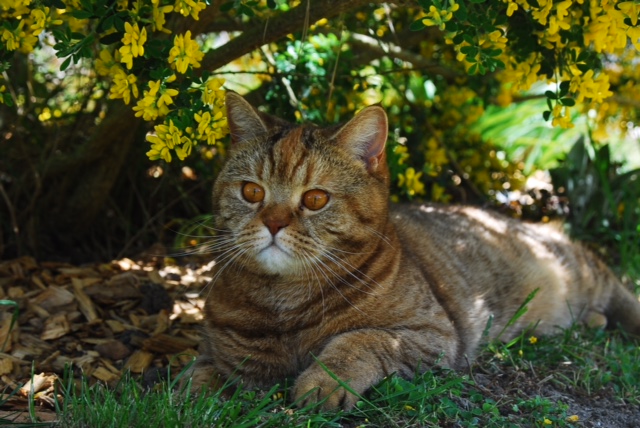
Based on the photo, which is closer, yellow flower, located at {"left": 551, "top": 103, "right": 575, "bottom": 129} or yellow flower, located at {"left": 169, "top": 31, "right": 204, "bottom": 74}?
yellow flower, located at {"left": 169, "top": 31, "right": 204, "bottom": 74}

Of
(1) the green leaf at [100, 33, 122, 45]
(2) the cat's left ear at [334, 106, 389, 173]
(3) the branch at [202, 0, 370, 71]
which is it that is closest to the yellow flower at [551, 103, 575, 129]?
(2) the cat's left ear at [334, 106, 389, 173]

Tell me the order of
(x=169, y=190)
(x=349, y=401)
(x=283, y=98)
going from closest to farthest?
(x=349, y=401) → (x=283, y=98) → (x=169, y=190)

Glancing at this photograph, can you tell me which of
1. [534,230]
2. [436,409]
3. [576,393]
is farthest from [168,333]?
[534,230]

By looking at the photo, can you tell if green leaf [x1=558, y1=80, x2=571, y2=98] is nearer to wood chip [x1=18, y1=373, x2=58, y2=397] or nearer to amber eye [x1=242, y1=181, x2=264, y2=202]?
amber eye [x1=242, y1=181, x2=264, y2=202]

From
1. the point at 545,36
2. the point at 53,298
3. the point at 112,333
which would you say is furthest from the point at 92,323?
the point at 545,36

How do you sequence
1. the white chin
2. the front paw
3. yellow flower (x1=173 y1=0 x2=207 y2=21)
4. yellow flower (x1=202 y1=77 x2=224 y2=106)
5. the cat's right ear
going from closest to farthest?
1. the front paw
2. yellow flower (x1=173 y1=0 x2=207 y2=21)
3. the white chin
4. yellow flower (x1=202 y1=77 x2=224 y2=106)
5. the cat's right ear

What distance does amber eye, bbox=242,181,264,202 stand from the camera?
10.8ft

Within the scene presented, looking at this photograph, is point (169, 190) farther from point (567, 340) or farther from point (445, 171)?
point (567, 340)

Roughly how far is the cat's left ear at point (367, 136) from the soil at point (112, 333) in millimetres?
1022

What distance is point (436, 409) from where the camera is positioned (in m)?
3.00

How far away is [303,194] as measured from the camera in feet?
10.6

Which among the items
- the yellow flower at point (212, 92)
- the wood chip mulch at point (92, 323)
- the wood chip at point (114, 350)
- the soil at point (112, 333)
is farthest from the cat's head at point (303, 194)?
the wood chip at point (114, 350)

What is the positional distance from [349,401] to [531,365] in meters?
1.03

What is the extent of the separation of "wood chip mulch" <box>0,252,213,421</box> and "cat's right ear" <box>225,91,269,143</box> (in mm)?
878
